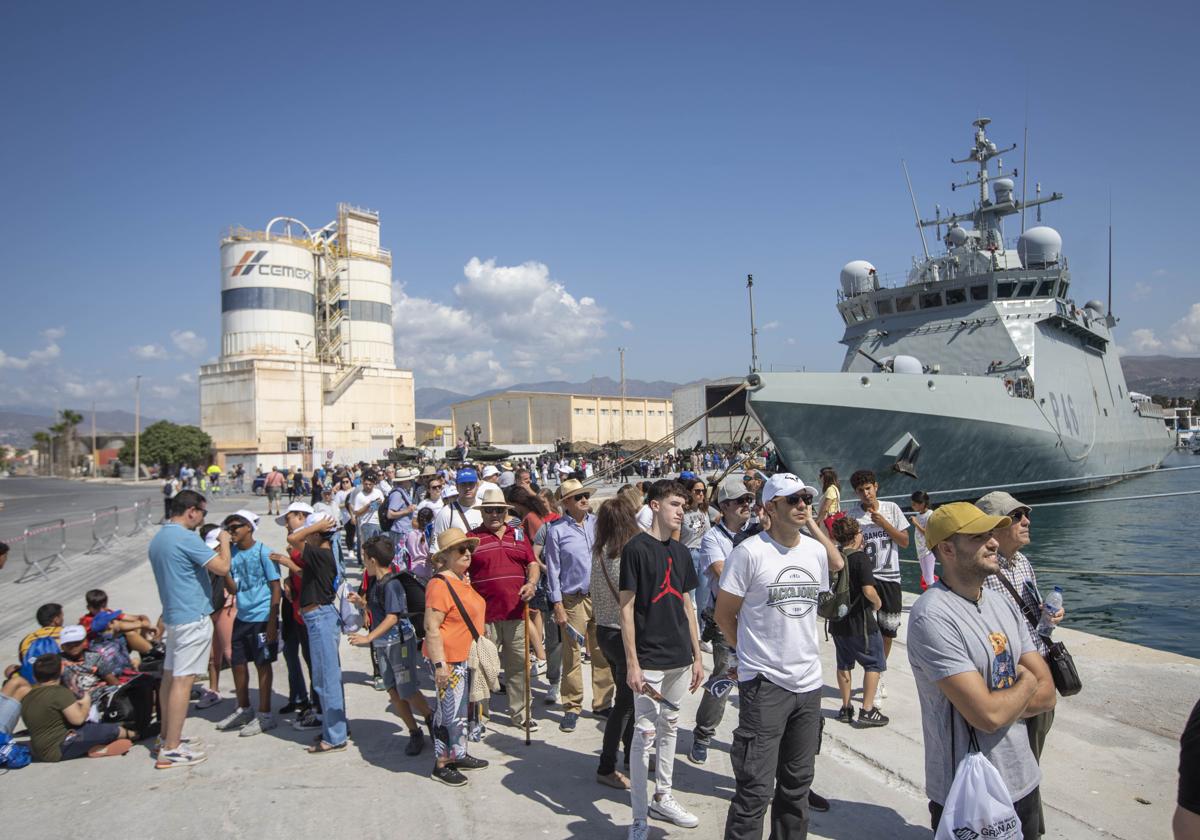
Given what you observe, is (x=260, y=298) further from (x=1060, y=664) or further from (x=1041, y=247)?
(x=1060, y=664)

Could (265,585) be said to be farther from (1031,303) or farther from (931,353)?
(1031,303)

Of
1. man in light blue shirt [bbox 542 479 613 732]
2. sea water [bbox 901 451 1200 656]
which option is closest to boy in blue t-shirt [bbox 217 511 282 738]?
man in light blue shirt [bbox 542 479 613 732]

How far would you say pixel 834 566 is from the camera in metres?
4.14

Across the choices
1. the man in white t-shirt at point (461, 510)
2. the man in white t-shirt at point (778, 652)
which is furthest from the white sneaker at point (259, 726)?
the man in white t-shirt at point (778, 652)

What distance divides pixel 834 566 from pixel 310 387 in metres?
56.6

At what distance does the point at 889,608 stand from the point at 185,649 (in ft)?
16.1

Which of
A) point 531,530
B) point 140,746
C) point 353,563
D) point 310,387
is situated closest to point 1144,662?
point 531,530

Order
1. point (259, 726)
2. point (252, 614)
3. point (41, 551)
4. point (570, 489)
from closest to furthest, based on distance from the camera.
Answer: point (259, 726), point (252, 614), point (570, 489), point (41, 551)

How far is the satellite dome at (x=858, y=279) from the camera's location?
24.6m

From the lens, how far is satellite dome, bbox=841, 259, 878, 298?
24.6 metres

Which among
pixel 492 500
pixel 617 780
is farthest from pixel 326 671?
pixel 617 780

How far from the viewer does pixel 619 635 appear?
4141 millimetres

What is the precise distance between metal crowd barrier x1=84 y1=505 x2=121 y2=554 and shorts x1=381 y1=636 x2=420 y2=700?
12.0 m

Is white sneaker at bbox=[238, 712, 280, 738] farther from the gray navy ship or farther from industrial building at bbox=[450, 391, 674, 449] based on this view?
→ industrial building at bbox=[450, 391, 674, 449]
